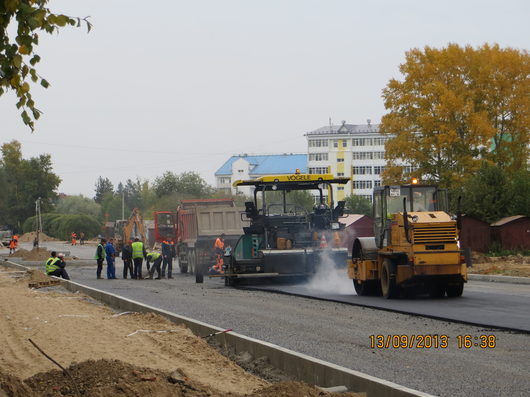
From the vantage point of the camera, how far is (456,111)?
146 feet

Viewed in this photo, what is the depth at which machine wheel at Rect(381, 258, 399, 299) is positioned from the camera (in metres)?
17.9

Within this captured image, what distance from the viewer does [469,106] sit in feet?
145

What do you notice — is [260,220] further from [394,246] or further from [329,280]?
[394,246]

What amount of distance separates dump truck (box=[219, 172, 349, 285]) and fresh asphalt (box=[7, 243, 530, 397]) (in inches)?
54.9

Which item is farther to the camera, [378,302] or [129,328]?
[378,302]

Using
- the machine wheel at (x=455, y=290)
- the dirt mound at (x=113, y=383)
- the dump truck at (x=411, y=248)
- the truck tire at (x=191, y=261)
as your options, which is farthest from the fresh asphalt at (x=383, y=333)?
the truck tire at (x=191, y=261)

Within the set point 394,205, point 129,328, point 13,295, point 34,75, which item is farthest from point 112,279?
point 34,75

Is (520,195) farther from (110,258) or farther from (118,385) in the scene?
(118,385)

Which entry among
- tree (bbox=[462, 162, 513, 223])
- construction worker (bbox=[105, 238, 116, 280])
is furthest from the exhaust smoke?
tree (bbox=[462, 162, 513, 223])

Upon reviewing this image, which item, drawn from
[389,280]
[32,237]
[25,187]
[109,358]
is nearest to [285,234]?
[389,280]

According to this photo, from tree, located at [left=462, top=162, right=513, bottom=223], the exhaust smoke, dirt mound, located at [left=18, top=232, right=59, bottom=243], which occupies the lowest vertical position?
the exhaust smoke

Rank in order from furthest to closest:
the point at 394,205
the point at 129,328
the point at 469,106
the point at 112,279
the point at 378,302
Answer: the point at 469,106 → the point at 112,279 → the point at 394,205 → the point at 378,302 → the point at 129,328

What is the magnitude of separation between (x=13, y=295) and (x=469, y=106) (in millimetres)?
29070

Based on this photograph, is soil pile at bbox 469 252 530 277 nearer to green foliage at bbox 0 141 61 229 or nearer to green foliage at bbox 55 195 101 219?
green foliage at bbox 0 141 61 229
